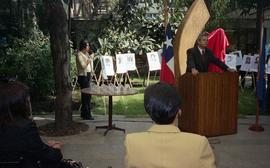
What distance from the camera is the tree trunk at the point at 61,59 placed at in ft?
25.5

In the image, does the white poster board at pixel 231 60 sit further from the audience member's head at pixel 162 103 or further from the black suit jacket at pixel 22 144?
the audience member's head at pixel 162 103

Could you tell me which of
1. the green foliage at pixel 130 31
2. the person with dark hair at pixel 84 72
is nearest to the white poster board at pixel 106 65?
the person with dark hair at pixel 84 72

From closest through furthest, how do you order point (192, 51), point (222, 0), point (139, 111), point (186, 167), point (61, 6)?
point (186, 167), point (192, 51), point (61, 6), point (139, 111), point (222, 0)

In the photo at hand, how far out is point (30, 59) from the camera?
36.3 ft

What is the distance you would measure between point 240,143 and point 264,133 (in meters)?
1.05

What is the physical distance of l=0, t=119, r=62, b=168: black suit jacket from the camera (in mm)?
2914

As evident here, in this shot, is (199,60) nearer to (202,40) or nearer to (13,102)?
(202,40)

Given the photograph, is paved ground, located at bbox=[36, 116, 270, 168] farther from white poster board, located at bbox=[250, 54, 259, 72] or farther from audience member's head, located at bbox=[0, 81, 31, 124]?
Answer: white poster board, located at bbox=[250, 54, 259, 72]

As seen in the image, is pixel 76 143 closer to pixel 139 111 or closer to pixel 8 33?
pixel 139 111

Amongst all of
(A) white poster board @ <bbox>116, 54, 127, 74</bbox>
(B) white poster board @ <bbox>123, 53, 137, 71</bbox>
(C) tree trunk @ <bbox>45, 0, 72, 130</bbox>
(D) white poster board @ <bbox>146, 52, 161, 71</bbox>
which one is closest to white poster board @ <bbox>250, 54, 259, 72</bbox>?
(D) white poster board @ <bbox>146, 52, 161, 71</bbox>

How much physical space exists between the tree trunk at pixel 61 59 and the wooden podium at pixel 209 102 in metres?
2.26

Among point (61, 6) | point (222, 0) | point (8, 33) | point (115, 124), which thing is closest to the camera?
point (61, 6)

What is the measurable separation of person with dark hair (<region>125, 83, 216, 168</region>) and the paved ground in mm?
3609

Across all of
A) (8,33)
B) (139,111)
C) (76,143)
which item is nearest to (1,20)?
(8,33)
